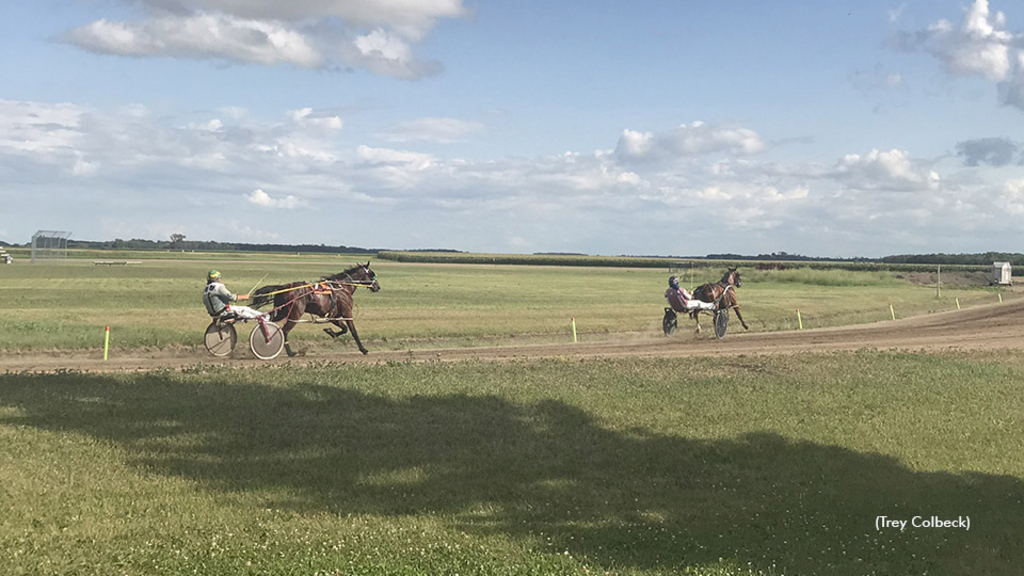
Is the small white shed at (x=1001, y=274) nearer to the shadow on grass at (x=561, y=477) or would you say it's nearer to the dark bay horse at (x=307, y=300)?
the dark bay horse at (x=307, y=300)

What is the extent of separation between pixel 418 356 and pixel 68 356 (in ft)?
32.2

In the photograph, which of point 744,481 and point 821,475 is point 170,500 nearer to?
point 744,481

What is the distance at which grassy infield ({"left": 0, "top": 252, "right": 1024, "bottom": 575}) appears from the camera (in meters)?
9.13

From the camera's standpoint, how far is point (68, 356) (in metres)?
24.8

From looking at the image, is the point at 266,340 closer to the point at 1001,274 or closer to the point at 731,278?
the point at 731,278

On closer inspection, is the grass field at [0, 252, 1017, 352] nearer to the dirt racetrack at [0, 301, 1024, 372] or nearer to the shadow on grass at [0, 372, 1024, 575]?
the dirt racetrack at [0, 301, 1024, 372]

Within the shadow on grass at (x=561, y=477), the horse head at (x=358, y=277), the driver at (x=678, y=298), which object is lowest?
the shadow on grass at (x=561, y=477)

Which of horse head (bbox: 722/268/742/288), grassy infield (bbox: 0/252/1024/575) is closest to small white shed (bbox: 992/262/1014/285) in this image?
horse head (bbox: 722/268/742/288)

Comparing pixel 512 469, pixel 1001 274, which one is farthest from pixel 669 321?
pixel 1001 274

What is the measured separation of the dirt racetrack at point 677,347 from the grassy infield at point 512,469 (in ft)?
12.9

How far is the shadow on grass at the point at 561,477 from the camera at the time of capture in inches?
388

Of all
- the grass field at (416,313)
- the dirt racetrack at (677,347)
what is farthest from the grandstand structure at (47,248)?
the dirt racetrack at (677,347)

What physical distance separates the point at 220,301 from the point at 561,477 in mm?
13433

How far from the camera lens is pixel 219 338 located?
23766 millimetres
